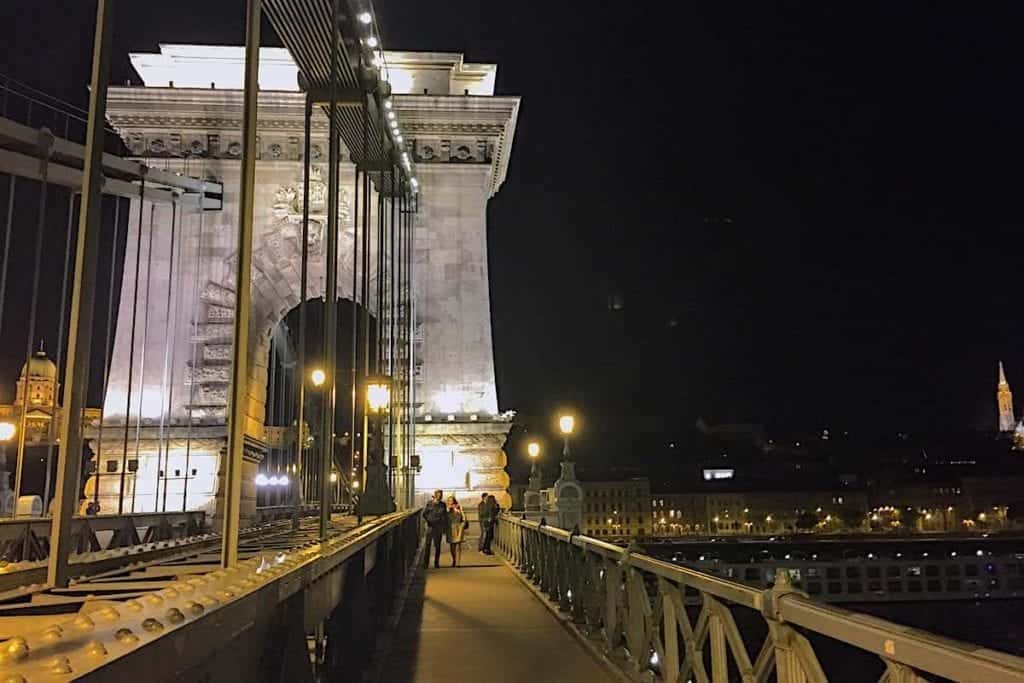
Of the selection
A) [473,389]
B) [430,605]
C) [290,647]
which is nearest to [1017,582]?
[473,389]

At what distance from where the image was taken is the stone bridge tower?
72.7 feet

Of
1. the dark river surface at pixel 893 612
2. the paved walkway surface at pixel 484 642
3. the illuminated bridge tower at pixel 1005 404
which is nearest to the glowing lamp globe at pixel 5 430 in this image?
the paved walkway surface at pixel 484 642

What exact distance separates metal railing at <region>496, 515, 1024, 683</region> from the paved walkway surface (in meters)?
0.28

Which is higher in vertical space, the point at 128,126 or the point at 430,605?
the point at 128,126

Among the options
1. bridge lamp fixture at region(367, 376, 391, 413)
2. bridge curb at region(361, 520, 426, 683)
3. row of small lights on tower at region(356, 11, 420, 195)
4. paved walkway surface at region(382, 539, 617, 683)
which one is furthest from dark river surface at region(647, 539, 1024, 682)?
row of small lights on tower at region(356, 11, 420, 195)

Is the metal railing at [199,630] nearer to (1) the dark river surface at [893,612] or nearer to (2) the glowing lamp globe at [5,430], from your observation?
(2) the glowing lamp globe at [5,430]

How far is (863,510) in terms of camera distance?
92375mm

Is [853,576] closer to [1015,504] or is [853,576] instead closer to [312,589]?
[1015,504]

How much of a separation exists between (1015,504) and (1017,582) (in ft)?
136

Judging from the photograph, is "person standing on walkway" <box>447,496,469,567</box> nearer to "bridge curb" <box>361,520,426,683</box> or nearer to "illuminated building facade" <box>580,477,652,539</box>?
"bridge curb" <box>361,520,426,683</box>

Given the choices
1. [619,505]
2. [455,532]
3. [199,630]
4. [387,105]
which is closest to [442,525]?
[455,532]

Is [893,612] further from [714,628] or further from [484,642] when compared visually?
[714,628]

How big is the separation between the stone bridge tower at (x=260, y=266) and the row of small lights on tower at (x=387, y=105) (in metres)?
1.61

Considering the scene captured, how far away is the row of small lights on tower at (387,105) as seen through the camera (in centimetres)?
1213
